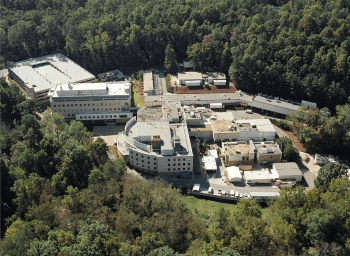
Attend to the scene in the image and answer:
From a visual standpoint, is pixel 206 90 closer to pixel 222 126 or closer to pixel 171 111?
pixel 222 126

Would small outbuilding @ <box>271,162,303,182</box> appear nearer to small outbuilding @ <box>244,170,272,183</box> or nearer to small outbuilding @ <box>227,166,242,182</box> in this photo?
small outbuilding @ <box>244,170,272,183</box>

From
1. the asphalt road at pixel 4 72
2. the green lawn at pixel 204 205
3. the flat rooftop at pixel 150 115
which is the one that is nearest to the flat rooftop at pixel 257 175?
the green lawn at pixel 204 205

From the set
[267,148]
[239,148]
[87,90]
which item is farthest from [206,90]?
[87,90]

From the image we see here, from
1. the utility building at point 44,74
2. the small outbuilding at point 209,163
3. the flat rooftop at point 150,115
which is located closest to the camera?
the small outbuilding at point 209,163

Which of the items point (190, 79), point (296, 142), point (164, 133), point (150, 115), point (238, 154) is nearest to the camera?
point (164, 133)

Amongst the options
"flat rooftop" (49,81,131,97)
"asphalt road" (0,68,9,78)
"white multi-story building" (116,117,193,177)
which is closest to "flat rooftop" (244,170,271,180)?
"white multi-story building" (116,117,193,177)

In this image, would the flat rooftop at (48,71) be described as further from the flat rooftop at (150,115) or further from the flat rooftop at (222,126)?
the flat rooftop at (222,126)

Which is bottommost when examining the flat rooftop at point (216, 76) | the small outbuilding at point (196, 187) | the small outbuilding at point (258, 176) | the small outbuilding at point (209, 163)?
the small outbuilding at point (258, 176)
